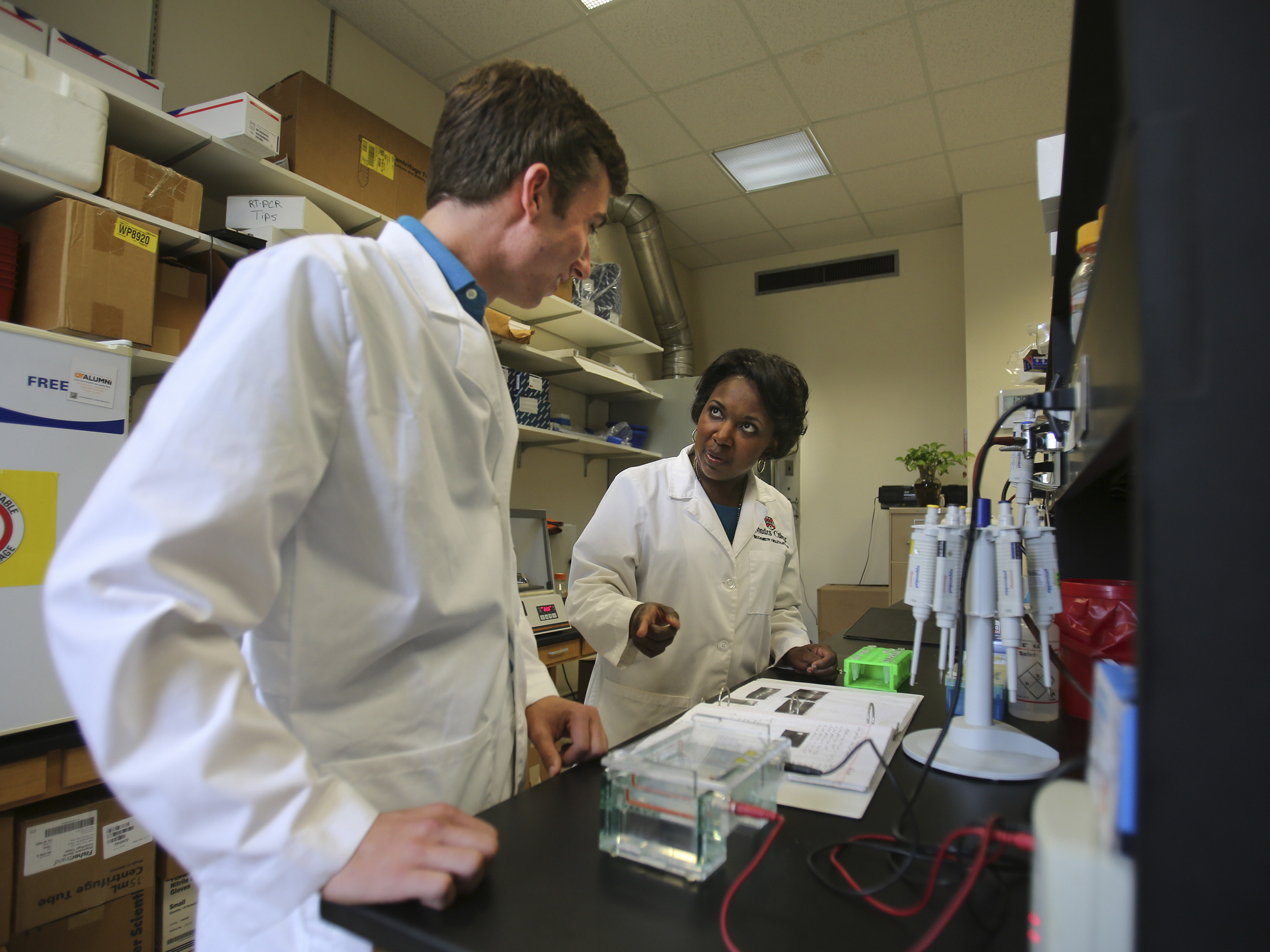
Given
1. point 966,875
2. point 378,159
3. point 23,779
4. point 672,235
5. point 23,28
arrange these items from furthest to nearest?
point 672,235 < point 378,159 < point 23,28 < point 23,779 < point 966,875

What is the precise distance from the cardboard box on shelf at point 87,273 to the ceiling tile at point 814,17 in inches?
87.8

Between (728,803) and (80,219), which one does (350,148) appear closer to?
(80,219)

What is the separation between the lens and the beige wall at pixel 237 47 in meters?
1.96

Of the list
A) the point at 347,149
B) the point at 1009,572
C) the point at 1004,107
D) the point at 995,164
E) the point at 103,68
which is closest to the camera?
the point at 1009,572

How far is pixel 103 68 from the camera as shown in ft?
5.41

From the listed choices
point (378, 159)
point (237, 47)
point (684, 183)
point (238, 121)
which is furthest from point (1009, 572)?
point (684, 183)

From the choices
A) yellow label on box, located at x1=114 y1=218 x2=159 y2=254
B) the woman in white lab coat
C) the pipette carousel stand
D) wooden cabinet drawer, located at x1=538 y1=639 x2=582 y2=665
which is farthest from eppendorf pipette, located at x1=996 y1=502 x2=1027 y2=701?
wooden cabinet drawer, located at x1=538 y1=639 x2=582 y2=665

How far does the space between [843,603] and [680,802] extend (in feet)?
12.5

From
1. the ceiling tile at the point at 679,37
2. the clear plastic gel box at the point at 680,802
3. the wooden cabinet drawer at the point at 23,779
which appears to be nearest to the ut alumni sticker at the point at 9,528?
the wooden cabinet drawer at the point at 23,779

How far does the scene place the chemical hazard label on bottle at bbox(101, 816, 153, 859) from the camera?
1.47 metres

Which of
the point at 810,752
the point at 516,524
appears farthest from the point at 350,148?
the point at 810,752

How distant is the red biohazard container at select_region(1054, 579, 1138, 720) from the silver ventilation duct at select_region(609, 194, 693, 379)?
3.40 meters

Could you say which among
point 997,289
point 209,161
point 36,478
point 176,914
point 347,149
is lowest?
point 176,914

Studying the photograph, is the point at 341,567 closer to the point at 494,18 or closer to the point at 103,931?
the point at 103,931
